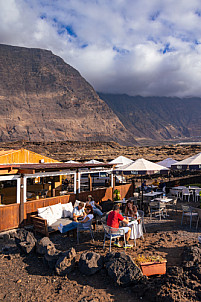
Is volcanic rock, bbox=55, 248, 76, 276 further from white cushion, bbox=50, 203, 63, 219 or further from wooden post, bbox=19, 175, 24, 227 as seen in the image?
wooden post, bbox=19, 175, 24, 227

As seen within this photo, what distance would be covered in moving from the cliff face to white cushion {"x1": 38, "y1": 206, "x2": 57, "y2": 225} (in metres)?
93.5

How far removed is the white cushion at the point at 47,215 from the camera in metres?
7.71

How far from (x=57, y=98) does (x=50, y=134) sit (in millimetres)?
28390

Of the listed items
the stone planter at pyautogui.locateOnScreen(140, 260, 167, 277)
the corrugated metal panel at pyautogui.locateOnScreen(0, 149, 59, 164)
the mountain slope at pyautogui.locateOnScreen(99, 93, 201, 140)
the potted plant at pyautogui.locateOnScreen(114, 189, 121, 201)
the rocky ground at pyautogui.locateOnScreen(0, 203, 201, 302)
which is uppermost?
the mountain slope at pyautogui.locateOnScreen(99, 93, 201, 140)

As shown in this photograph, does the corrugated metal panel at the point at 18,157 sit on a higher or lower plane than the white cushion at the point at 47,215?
higher

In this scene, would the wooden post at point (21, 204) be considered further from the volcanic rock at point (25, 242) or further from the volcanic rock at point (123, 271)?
the volcanic rock at point (123, 271)

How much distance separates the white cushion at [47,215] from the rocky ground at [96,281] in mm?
1419

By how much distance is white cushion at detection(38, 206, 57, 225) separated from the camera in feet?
25.3

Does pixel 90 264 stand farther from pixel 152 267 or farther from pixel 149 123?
pixel 149 123

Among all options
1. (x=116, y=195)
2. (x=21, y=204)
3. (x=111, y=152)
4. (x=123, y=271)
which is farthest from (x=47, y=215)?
(x=111, y=152)

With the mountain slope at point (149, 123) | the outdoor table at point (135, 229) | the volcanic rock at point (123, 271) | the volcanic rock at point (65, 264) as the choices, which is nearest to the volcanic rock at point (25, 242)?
the volcanic rock at point (65, 264)

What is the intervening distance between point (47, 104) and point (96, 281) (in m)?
122

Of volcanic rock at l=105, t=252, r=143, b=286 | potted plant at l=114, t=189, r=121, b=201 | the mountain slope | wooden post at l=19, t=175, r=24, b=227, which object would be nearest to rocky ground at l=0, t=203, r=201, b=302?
volcanic rock at l=105, t=252, r=143, b=286

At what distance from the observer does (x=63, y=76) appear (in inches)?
5586
